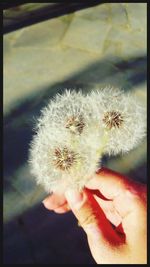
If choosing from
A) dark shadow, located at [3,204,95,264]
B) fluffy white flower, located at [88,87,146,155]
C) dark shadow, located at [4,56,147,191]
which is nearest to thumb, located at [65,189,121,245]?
fluffy white flower, located at [88,87,146,155]

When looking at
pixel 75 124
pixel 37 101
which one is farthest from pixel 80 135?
pixel 37 101

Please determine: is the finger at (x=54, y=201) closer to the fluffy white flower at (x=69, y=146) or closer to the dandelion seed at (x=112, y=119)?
the fluffy white flower at (x=69, y=146)

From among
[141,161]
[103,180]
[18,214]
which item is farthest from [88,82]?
[103,180]

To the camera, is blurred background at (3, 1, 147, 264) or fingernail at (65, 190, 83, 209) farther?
blurred background at (3, 1, 147, 264)

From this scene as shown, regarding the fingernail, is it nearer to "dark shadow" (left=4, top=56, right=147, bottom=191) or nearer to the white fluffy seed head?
the white fluffy seed head

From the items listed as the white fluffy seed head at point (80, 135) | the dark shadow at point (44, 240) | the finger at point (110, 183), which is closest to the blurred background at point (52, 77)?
the dark shadow at point (44, 240)
